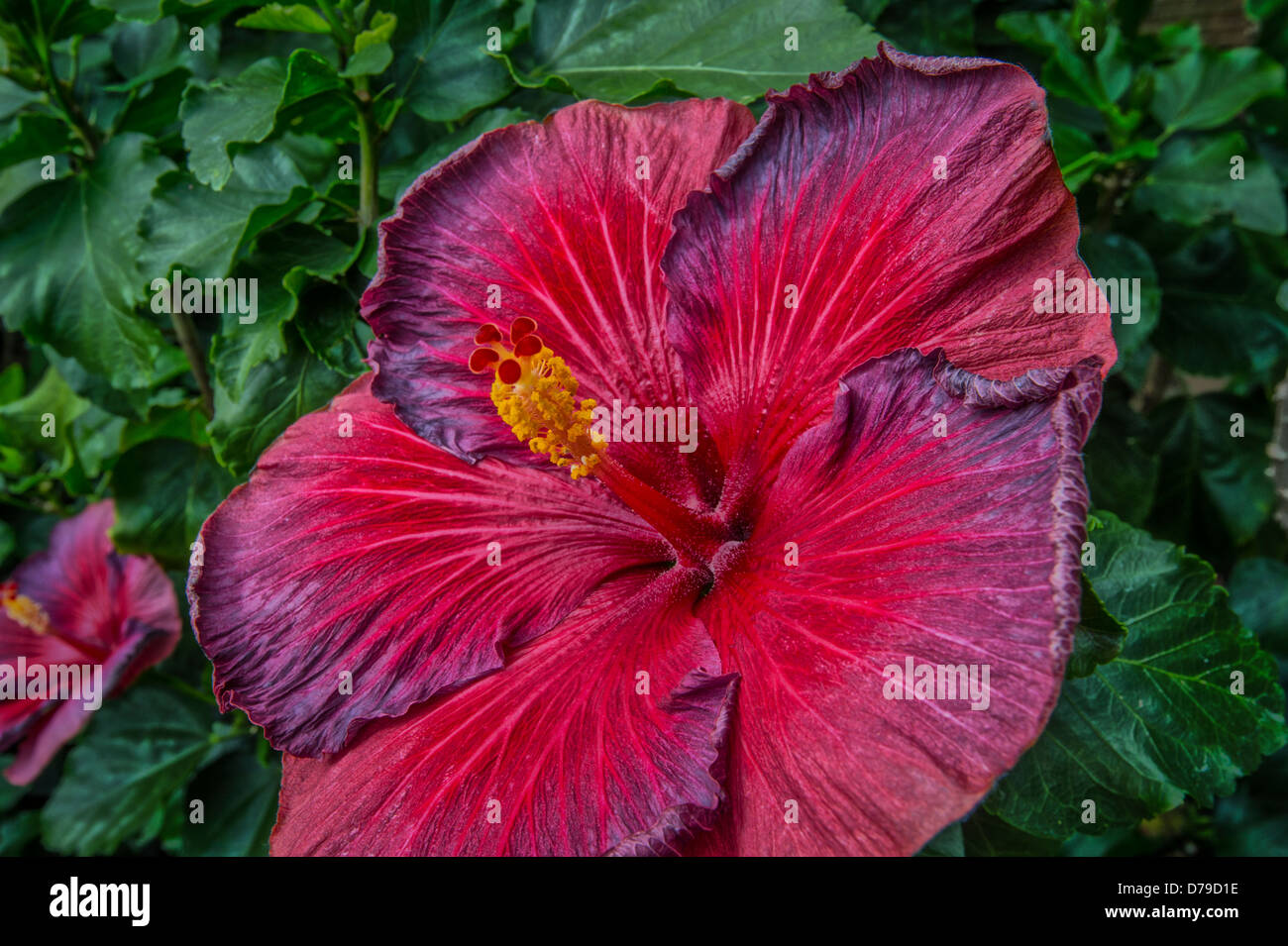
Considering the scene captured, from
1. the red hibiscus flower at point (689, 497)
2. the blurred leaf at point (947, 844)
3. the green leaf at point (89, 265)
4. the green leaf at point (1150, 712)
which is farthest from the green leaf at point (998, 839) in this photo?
the green leaf at point (89, 265)

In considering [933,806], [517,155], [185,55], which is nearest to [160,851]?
[185,55]

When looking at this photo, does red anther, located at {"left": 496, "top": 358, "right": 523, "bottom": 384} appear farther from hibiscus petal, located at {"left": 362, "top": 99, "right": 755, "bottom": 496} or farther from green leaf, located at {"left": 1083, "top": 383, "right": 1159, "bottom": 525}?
green leaf, located at {"left": 1083, "top": 383, "right": 1159, "bottom": 525}

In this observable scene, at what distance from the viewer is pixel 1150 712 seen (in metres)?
1.27

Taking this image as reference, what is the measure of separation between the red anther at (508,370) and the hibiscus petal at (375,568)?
0.65 ft

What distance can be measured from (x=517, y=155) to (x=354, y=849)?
79cm

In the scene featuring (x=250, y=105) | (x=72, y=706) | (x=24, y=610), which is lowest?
(x=72, y=706)

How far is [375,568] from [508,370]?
0.28 meters

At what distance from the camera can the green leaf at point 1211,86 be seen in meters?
1.85

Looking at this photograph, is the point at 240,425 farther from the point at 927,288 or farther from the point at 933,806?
the point at 933,806

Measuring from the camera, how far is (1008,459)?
831 mm

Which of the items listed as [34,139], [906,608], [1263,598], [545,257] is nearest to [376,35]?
[545,257]

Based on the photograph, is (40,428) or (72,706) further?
(40,428)

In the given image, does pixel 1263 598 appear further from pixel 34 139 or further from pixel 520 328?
pixel 34 139

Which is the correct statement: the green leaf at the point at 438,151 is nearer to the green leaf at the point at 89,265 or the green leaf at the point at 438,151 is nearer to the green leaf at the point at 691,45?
the green leaf at the point at 691,45
